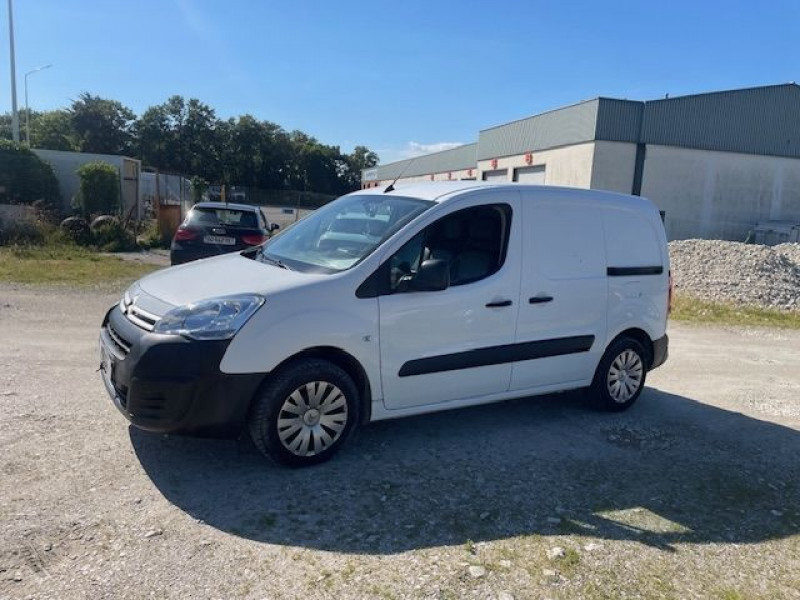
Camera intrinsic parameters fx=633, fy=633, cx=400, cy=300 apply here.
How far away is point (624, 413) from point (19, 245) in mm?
15105

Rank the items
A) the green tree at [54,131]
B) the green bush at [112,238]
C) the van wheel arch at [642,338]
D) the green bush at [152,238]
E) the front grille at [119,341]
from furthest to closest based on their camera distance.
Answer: the green tree at [54,131] → the green bush at [152,238] → the green bush at [112,238] → the van wheel arch at [642,338] → the front grille at [119,341]

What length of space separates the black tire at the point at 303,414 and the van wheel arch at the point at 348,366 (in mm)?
38

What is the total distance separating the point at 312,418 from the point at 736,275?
47.1 feet

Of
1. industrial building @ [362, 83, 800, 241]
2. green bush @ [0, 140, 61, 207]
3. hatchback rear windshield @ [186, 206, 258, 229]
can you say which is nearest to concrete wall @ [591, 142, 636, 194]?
industrial building @ [362, 83, 800, 241]

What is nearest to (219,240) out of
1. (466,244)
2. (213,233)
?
(213,233)

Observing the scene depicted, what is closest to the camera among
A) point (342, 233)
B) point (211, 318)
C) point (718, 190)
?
point (211, 318)

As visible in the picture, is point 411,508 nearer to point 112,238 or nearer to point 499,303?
point 499,303

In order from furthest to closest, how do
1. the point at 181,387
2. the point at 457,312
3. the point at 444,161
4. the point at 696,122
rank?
the point at 444,161 → the point at 696,122 → the point at 457,312 → the point at 181,387

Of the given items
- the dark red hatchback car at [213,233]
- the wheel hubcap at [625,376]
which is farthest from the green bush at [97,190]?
the wheel hubcap at [625,376]

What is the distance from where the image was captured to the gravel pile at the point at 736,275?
14.4 m

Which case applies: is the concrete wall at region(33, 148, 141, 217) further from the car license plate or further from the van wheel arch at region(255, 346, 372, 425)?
the van wheel arch at region(255, 346, 372, 425)

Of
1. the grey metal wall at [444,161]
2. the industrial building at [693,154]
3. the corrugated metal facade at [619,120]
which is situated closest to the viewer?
the corrugated metal facade at [619,120]

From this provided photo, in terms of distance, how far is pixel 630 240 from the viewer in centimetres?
582

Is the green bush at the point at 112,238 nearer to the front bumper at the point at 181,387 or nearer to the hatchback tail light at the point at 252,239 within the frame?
the hatchback tail light at the point at 252,239
